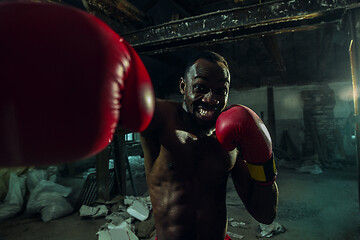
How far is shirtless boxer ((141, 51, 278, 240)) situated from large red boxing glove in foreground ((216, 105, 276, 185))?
0.40 ft

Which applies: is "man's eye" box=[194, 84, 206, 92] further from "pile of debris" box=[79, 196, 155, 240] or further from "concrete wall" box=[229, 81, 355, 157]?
"concrete wall" box=[229, 81, 355, 157]

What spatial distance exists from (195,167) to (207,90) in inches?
20.2

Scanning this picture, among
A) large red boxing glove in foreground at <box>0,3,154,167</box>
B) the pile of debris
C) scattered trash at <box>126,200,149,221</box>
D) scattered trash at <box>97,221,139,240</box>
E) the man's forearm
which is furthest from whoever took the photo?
scattered trash at <box>126,200,149,221</box>

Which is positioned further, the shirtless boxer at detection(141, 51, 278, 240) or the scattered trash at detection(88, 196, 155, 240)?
the scattered trash at detection(88, 196, 155, 240)

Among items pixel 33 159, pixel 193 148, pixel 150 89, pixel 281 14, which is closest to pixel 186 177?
pixel 193 148

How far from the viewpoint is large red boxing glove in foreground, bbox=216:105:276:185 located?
1142mm

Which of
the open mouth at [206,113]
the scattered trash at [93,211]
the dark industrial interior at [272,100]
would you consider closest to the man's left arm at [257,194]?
the open mouth at [206,113]

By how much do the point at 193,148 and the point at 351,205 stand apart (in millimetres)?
4225

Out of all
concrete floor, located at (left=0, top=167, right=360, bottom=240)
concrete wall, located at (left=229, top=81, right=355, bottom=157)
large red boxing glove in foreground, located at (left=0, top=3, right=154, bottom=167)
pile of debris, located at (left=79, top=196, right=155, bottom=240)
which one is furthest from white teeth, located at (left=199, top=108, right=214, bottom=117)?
concrete wall, located at (left=229, top=81, right=355, bottom=157)

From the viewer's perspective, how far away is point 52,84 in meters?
0.48

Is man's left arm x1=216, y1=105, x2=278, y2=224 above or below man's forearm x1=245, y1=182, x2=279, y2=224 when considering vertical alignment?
above

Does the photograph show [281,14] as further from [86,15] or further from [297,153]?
[297,153]

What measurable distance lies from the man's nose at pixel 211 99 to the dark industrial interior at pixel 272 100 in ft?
4.16

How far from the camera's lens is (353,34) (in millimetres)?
1863
